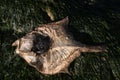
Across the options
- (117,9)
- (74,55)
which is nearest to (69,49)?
(74,55)

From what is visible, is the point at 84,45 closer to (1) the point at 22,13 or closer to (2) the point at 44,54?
(2) the point at 44,54

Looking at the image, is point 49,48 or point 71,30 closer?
point 49,48

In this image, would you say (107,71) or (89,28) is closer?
(107,71)

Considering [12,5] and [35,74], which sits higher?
[12,5]
